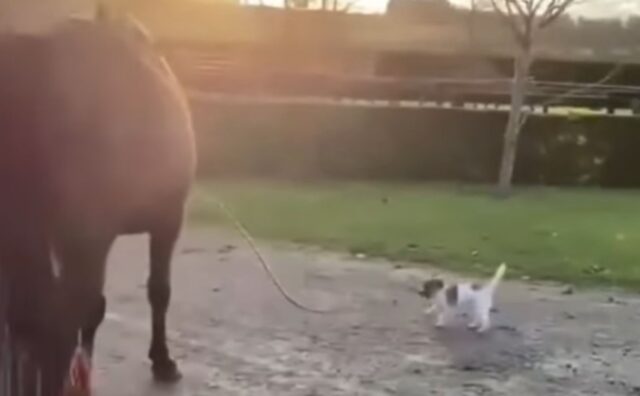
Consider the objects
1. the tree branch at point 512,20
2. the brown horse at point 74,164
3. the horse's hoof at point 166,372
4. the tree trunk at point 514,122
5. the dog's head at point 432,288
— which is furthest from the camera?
the tree branch at point 512,20

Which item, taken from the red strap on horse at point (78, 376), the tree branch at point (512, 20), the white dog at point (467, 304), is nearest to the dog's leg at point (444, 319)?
the white dog at point (467, 304)

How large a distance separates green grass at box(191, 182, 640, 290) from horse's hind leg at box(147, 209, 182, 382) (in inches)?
135

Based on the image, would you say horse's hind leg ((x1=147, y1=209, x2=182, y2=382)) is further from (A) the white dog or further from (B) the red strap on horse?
(B) the red strap on horse


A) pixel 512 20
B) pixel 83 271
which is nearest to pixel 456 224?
pixel 512 20

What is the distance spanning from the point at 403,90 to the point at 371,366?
1212 centimetres

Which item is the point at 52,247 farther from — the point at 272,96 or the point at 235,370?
the point at 272,96

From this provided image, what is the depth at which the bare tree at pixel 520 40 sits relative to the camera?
14.0 m

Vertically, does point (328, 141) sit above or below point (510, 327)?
below

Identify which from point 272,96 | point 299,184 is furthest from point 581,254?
point 272,96

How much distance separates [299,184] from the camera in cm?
1365

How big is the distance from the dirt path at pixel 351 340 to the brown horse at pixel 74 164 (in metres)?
0.82

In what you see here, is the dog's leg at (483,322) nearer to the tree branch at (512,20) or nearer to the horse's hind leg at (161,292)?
the horse's hind leg at (161,292)

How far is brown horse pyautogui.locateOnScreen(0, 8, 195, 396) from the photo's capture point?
239cm

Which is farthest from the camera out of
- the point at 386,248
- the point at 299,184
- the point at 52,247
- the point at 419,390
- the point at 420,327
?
the point at 299,184
